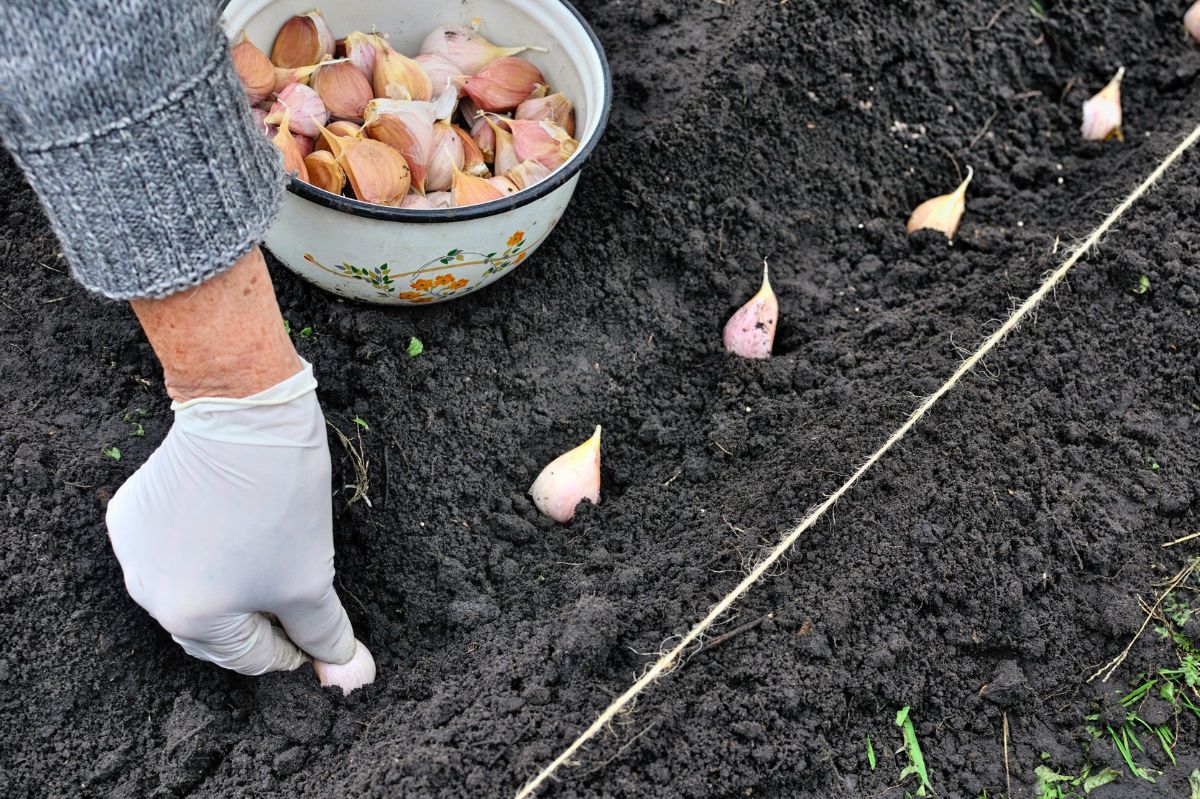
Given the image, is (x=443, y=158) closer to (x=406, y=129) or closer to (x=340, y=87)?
(x=406, y=129)

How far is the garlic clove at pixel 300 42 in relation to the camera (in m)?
1.64

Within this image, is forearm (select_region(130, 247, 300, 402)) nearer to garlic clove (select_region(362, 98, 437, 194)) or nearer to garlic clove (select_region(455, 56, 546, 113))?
garlic clove (select_region(362, 98, 437, 194))

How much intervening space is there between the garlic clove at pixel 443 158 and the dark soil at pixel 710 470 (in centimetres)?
24

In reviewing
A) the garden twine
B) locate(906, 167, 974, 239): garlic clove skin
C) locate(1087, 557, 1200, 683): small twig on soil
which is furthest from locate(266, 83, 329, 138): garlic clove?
locate(1087, 557, 1200, 683): small twig on soil

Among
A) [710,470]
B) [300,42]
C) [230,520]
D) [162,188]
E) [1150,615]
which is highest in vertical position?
[162,188]

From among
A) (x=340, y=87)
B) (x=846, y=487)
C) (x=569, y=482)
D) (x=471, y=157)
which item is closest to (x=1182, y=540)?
(x=846, y=487)

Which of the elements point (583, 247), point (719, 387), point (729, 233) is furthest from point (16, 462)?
point (729, 233)

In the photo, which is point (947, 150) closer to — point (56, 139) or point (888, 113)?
point (888, 113)

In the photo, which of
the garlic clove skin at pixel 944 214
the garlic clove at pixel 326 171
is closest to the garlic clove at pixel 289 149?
the garlic clove at pixel 326 171

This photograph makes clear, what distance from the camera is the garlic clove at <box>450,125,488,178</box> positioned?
1.64m

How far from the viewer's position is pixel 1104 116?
2201mm

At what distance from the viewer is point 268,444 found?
126 cm

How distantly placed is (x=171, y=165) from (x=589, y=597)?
821mm

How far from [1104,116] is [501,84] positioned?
1.40 meters
